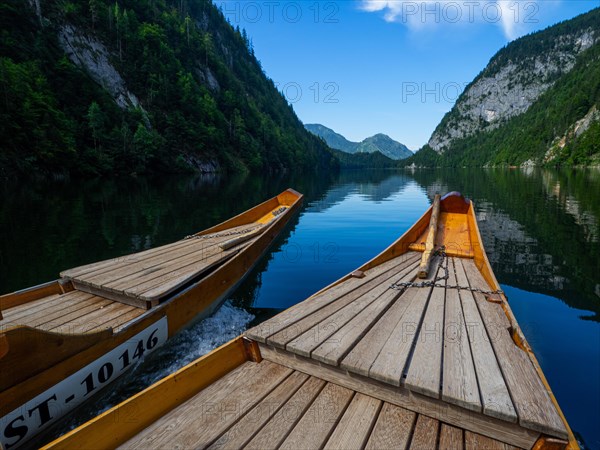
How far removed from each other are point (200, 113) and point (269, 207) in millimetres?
62331

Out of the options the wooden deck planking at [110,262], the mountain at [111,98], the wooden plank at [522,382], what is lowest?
the wooden plank at [522,382]

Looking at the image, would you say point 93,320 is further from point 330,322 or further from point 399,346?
point 399,346

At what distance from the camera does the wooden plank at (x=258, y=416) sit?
7.51ft

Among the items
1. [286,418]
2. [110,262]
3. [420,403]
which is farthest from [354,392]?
[110,262]

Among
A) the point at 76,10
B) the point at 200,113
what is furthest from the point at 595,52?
the point at 76,10

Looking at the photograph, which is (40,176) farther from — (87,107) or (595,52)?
(595,52)

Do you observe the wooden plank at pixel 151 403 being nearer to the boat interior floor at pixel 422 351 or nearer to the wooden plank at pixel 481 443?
the boat interior floor at pixel 422 351

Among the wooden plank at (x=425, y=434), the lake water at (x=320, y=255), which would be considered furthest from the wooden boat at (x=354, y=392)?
the lake water at (x=320, y=255)

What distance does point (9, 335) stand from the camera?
2.77m

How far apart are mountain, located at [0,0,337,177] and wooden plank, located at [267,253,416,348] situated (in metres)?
39.0

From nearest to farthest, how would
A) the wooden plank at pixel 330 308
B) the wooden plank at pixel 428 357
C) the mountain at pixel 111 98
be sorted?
the wooden plank at pixel 428 357 < the wooden plank at pixel 330 308 < the mountain at pixel 111 98

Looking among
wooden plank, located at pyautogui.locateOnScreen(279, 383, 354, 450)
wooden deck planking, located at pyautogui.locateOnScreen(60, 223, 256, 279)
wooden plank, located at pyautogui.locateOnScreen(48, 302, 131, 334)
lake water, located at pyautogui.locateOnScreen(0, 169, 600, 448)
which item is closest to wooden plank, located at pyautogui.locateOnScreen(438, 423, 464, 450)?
wooden plank, located at pyautogui.locateOnScreen(279, 383, 354, 450)

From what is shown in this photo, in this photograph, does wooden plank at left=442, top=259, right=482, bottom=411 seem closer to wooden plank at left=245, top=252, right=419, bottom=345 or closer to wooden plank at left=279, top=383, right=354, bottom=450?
wooden plank at left=279, top=383, right=354, bottom=450

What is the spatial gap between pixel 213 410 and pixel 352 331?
→ 63.9 inches
